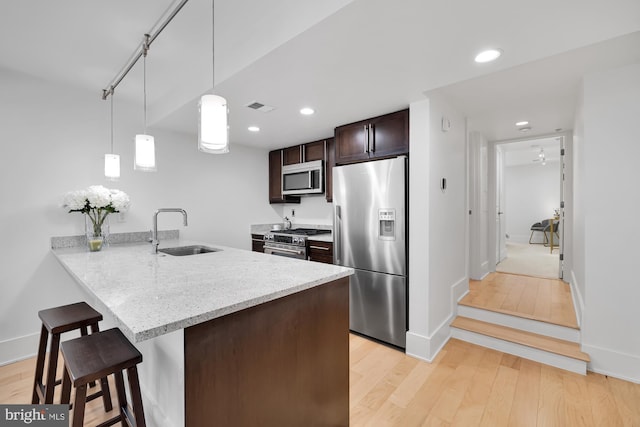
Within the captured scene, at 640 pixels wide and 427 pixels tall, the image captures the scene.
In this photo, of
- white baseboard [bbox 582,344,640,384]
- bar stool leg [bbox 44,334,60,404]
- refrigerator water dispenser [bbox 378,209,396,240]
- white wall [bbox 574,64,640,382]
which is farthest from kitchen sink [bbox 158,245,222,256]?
white baseboard [bbox 582,344,640,384]

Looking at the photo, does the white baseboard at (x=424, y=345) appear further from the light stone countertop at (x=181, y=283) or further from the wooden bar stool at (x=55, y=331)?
the wooden bar stool at (x=55, y=331)

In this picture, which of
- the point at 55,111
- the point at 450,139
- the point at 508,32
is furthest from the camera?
the point at 450,139

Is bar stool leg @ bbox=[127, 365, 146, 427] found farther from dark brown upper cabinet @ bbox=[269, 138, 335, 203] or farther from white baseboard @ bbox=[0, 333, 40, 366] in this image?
dark brown upper cabinet @ bbox=[269, 138, 335, 203]

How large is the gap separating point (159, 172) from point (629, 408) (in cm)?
443

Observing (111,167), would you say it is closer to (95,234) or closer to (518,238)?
(95,234)

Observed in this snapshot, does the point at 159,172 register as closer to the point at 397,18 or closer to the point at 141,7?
the point at 141,7

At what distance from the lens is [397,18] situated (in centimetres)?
134

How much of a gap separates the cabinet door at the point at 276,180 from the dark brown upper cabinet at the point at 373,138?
1440 mm

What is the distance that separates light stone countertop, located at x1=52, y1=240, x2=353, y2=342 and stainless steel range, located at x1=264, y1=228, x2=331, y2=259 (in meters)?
1.37

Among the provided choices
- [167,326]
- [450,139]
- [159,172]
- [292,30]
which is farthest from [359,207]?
[159,172]

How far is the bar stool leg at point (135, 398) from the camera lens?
3.67 feet

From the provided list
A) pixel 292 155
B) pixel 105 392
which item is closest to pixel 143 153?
pixel 105 392

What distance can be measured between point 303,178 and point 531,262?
181 inches

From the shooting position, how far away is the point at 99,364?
3.57ft
